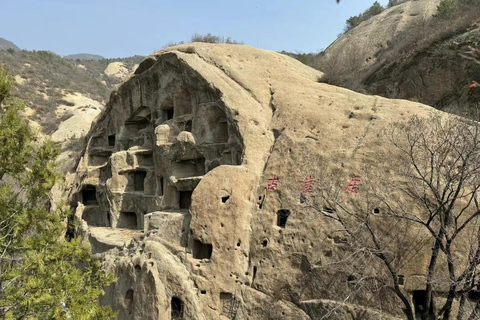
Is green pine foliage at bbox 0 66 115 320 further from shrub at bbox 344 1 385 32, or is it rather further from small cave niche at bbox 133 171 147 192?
shrub at bbox 344 1 385 32

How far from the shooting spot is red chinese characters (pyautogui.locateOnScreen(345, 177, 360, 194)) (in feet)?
28.6

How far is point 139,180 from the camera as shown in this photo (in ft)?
48.3

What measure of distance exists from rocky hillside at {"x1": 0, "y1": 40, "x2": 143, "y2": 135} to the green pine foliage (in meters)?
26.8

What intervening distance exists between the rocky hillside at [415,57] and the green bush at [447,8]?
0.04m

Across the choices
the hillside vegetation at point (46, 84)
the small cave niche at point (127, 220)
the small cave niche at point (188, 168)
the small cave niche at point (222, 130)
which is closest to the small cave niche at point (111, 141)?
the small cave niche at point (127, 220)

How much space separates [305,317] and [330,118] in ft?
15.8

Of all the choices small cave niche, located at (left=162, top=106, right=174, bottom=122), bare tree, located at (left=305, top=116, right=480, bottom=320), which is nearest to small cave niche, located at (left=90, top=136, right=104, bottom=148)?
small cave niche, located at (left=162, top=106, right=174, bottom=122)

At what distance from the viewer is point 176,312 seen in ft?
29.8

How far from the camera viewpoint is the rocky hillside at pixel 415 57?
1284cm

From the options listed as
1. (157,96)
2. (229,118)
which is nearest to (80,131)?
(157,96)

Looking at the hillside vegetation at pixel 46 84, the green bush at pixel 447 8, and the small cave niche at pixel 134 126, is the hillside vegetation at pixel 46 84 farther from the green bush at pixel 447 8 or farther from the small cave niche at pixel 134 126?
the green bush at pixel 447 8

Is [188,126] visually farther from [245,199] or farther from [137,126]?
[245,199]

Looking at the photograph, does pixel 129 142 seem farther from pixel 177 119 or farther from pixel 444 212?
pixel 444 212

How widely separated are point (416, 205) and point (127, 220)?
9.81 m
